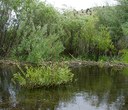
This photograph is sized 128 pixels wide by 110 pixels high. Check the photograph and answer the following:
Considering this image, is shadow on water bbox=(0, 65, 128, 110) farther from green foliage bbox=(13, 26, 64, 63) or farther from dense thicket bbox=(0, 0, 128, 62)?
dense thicket bbox=(0, 0, 128, 62)

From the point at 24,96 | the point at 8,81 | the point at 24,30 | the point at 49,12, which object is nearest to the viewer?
the point at 24,96

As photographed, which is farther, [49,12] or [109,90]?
[49,12]

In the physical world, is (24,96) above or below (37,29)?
below

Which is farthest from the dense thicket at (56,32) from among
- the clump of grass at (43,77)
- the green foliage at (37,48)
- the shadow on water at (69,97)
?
the shadow on water at (69,97)

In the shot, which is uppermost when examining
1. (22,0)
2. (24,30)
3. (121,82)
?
(22,0)

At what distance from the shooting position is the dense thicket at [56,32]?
110 feet

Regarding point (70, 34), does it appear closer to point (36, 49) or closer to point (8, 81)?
point (36, 49)

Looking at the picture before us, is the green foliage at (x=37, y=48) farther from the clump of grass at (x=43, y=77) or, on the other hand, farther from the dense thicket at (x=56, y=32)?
the clump of grass at (x=43, y=77)

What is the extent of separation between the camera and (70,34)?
151 ft

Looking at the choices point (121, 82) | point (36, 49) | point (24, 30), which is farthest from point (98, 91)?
point (24, 30)

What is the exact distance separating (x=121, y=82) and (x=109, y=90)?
3.23 m

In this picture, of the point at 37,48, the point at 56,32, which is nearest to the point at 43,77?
the point at 37,48

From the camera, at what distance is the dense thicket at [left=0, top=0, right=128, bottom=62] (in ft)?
110

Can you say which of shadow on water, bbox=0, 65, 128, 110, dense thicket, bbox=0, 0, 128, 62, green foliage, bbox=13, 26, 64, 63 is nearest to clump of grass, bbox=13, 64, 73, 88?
shadow on water, bbox=0, 65, 128, 110
